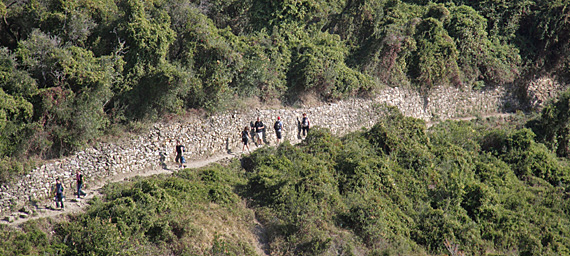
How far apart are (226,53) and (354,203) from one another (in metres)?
9.57

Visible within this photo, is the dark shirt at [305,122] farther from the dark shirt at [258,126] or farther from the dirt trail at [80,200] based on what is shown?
the dirt trail at [80,200]

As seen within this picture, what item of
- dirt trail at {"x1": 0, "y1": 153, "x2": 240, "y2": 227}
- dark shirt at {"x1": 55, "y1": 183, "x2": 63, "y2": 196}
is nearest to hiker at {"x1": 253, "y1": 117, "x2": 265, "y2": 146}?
dirt trail at {"x1": 0, "y1": 153, "x2": 240, "y2": 227}

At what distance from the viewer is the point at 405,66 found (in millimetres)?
39406

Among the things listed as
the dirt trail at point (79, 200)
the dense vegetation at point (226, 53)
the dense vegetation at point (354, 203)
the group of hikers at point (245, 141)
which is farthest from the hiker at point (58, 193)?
the dense vegetation at point (226, 53)

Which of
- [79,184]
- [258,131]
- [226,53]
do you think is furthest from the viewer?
[258,131]

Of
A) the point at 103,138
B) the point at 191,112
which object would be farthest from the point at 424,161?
the point at 103,138

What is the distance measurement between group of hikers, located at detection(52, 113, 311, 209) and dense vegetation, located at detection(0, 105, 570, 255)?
965 mm

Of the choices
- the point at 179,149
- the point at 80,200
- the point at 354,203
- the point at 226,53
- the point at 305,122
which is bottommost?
the point at 354,203

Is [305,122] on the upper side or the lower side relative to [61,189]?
upper

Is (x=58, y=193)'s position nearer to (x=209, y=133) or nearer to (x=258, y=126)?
(x=209, y=133)

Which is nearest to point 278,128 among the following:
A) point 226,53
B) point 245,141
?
point 245,141

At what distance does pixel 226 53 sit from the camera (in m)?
28.3

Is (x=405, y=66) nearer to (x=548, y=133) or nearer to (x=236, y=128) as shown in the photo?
(x=548, y=133)

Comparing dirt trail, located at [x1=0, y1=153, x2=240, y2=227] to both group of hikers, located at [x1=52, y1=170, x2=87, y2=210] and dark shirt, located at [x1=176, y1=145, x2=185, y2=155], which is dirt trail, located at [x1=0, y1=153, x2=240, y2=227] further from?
dark shirt, located at [x1=176, y1=145, x2=185, y2=155]
